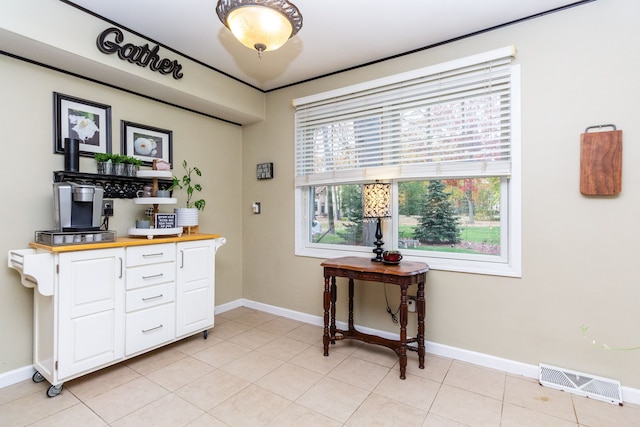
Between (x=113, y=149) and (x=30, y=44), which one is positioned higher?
(x=30, y=44)

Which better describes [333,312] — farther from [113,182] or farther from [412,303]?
[113,182]

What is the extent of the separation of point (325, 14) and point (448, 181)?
161cm

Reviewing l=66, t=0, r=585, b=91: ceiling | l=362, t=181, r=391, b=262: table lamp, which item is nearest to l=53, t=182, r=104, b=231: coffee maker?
l=66, t=0, r=585, b=91: ceiling

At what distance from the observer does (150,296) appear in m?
2.43

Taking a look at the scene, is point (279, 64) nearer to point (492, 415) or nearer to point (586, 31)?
→ point (586, 31)

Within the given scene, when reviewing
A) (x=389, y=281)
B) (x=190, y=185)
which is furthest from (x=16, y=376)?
(x=389, y=281)

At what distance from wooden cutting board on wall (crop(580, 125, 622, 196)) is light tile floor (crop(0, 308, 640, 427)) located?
52.5 inches

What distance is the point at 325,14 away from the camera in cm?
223

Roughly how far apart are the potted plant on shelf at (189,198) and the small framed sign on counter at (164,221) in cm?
11

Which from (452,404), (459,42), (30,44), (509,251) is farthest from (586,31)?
(30,44)

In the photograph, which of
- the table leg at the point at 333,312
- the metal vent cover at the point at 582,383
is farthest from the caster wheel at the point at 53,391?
the metal vent cover at the point at 582,383

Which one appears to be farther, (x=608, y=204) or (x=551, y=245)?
(x=551, y=245)

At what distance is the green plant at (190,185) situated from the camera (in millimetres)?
3137

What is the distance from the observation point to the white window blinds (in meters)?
2.34
